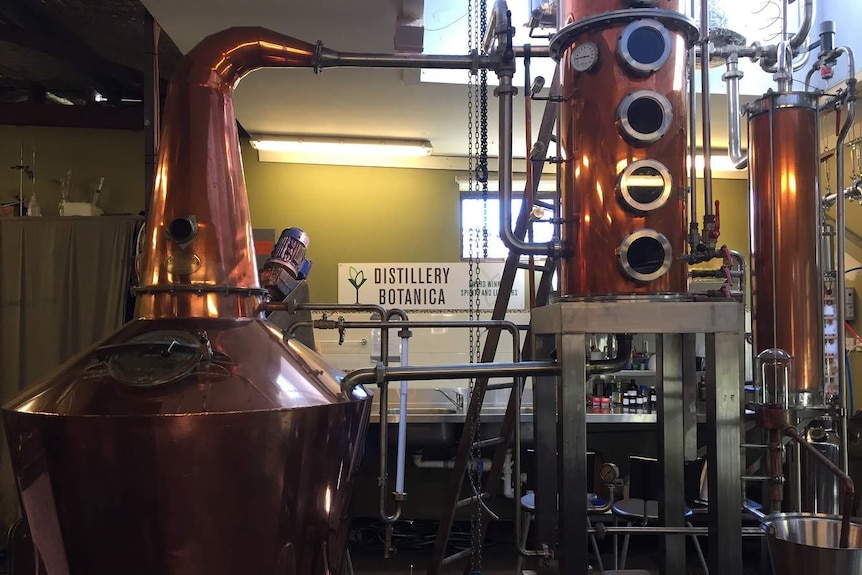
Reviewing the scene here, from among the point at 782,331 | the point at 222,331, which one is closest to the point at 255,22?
the point at 222,331

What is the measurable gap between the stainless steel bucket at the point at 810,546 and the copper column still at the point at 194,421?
120 centimetres

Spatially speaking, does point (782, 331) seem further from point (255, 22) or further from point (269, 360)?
point (255, 22)

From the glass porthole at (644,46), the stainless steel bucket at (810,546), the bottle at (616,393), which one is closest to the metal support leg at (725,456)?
the stainless steel bucket at (810,546)

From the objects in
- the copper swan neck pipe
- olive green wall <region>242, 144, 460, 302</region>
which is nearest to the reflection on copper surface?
the copper swan neck pipe

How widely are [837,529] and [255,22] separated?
3405 millimetres

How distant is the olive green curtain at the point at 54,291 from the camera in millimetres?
3889

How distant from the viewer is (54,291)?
392cm

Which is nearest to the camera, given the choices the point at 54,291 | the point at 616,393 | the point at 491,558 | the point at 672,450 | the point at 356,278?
the point at 672,450

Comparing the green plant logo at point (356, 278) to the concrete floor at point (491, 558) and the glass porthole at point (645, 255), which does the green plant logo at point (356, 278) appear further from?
the glass porthole at point (645, 255)

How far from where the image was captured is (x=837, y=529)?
189 centimetres

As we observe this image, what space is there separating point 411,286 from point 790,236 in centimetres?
358

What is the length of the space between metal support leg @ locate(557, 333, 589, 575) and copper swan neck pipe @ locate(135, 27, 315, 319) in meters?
0.95

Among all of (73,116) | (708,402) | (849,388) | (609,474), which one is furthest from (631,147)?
(73,116)

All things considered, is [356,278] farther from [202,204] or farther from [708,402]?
[708,402]
